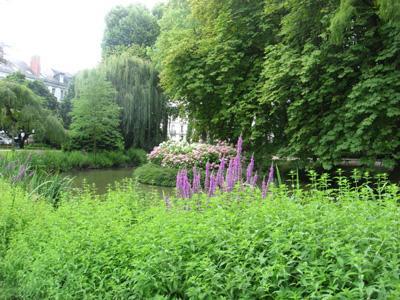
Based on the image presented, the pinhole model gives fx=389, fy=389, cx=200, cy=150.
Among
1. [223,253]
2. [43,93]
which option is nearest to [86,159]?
[43,93]

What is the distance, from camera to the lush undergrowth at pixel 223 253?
179cm

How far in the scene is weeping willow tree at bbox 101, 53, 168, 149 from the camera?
79.6 feet

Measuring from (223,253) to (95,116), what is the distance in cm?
2235

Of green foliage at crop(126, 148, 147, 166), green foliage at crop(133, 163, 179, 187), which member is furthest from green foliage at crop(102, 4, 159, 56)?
green foliage at crop(133, 163, 179, 187)

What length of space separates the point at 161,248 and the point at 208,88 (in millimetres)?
11111

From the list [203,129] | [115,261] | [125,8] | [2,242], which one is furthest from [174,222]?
[125,8]

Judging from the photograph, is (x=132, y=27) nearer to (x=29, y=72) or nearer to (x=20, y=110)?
(x=20, y=110)

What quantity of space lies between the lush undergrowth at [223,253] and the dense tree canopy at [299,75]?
5.90m

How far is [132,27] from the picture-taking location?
3544cm

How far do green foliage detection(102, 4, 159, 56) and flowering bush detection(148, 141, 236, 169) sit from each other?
23.3 metres

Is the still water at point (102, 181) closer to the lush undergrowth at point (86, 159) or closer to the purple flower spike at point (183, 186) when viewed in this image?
the lush undergrowth at point (86, 159)

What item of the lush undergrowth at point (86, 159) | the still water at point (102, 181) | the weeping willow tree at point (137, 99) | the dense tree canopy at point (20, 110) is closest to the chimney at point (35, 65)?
the weeping willow tree at point (137, 99)

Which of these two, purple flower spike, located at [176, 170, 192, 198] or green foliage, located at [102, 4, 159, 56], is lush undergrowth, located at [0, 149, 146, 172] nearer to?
purple flower spike, located at [176, 170, 192, 198]

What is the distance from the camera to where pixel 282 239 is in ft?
6.74
